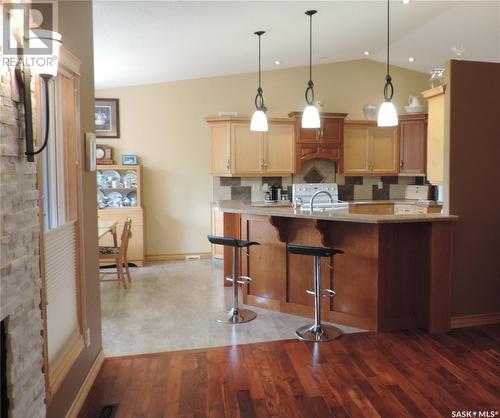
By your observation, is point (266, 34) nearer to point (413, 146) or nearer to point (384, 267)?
point (384, 267)

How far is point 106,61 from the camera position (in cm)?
509

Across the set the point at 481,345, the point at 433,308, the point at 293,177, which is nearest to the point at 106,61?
the point at 293,177

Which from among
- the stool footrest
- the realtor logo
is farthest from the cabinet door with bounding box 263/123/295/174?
the realtor logo

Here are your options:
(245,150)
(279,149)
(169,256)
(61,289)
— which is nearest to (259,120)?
(245,150)

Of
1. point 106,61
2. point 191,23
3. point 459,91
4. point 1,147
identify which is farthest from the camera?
point 106,61

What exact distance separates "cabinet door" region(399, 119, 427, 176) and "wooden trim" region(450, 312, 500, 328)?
3.33 m

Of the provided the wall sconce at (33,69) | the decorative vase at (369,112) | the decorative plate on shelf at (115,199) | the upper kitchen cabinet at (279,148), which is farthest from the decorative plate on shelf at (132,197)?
the wall sconce at (33,69)

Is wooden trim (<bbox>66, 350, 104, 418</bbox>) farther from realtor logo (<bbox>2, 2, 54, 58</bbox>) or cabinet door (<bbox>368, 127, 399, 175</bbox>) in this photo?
cabinet door (<bbox>368, 127, 399, 175</bbox>)

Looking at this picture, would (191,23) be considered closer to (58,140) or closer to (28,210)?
(58,140)

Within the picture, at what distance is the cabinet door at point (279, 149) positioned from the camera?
642 cm

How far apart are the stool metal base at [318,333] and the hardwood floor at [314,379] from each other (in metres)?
0.09

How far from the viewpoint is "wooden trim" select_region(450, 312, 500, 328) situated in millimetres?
3676

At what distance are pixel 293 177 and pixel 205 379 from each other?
449 centimetres

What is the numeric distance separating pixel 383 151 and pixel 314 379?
4.85 metres
